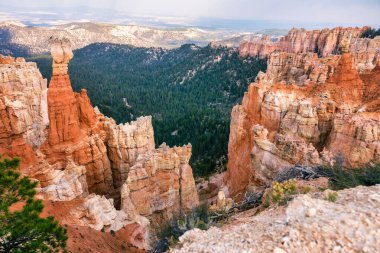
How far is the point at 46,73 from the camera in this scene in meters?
105

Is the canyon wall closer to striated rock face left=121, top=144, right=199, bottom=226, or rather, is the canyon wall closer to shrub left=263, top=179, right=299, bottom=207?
striated rock face left=121, top=144, right=199, bottom=226

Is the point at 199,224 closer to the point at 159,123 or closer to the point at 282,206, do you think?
the point at 282,206

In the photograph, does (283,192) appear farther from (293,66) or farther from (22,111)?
(293,66)

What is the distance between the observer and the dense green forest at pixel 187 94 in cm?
6054

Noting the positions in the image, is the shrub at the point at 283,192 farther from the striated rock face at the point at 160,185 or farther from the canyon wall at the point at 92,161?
the striated rock face at the point at 160,185

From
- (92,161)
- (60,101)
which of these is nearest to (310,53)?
(92,161)

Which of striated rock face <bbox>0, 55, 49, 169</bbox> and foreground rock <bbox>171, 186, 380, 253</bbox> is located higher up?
foreground rock <bbox>171, 186, 380, 253</bbox>

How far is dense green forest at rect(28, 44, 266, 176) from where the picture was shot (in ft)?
199

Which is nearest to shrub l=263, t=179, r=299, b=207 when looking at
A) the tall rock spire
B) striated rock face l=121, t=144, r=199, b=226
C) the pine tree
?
the pine tree

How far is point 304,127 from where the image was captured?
26.3 m

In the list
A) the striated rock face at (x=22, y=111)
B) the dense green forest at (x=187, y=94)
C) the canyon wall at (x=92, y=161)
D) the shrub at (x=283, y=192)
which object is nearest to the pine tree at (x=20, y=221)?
the canyon wall at (x=92, y=161)

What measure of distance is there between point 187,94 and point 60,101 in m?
93.1

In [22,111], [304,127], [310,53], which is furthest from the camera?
[310,53]

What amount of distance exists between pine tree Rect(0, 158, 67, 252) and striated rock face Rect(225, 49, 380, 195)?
15.0 m
